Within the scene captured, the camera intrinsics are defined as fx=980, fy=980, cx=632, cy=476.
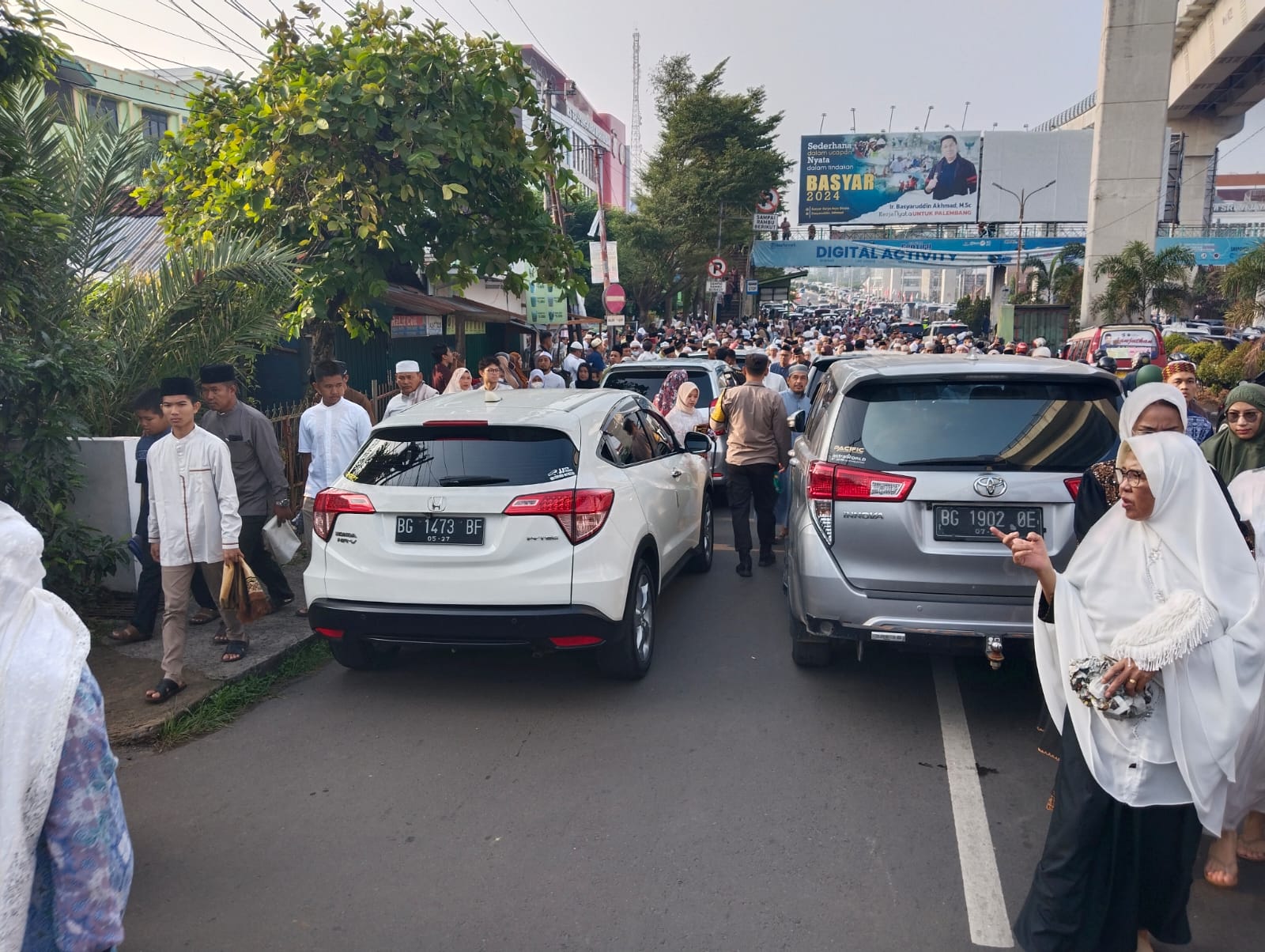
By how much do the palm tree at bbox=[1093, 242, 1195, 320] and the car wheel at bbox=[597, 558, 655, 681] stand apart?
1213 inches

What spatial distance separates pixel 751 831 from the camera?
12.9ft

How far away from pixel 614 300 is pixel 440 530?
1446 cm

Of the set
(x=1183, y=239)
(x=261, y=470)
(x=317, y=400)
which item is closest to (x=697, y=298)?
(x=1183, y=239)

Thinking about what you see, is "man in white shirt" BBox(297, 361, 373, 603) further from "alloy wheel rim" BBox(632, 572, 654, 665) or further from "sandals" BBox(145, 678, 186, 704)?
"alloy wheel rim" BBox(632, 572, 654, 665)

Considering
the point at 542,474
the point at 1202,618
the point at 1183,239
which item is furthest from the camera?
the point at 1183,239

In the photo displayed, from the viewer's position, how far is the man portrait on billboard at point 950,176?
4950 centimetres

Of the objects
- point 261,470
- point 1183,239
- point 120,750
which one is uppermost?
point 1183,239

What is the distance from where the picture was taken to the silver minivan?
474 cm

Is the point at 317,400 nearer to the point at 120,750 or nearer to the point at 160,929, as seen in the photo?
the point at 120,750

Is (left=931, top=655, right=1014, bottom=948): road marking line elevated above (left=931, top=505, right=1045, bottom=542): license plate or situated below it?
below

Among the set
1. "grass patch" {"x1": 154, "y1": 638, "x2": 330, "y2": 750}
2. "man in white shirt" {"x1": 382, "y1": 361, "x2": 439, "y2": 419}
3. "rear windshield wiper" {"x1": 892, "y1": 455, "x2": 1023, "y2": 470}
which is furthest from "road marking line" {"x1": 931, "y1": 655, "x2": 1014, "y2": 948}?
"man in white shirt" {"x1": 382, "y1": 361, "x2": 439, "y2": 419}

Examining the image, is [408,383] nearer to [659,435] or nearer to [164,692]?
[659,435]

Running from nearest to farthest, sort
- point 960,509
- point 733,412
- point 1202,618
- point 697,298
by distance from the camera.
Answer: point 1202,618
point 960,509
point 733,412
point 697,298

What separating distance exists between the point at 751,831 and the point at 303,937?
5.60 feet
